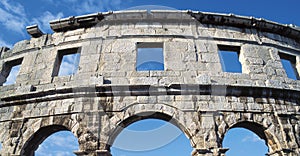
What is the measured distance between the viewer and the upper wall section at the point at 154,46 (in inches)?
306

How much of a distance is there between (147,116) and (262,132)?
11.8 feet

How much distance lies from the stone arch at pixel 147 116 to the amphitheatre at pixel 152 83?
30 millimetres

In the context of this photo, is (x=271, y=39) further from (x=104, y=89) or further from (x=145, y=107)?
(x=104, y=89)

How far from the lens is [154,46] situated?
28.4 feet

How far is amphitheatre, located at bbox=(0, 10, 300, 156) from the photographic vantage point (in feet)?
22.9

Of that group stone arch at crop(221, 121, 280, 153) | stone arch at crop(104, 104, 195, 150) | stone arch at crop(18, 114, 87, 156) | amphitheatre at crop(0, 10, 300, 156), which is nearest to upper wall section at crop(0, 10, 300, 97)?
amphitheatre at crop(0, 10, 300, 156)

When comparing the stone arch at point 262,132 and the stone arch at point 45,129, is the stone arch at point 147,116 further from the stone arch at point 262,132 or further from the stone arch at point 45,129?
the stone arch at point 262,132

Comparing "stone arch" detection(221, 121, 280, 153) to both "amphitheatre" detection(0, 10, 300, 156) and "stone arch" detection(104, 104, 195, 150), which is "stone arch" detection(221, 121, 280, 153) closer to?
"amphitheatre" detection(0, 10, 300, 156)

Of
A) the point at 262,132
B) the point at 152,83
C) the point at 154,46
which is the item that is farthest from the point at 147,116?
the point at 262,132

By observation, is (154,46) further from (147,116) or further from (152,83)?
(147,116)

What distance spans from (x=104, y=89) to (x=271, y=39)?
679 centimetres

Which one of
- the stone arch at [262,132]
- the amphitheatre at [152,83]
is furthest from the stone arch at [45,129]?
the stone arch at [262,132]

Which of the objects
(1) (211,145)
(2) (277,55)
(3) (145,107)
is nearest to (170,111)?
(3) (145,107)

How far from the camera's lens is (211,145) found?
6.57 meters
